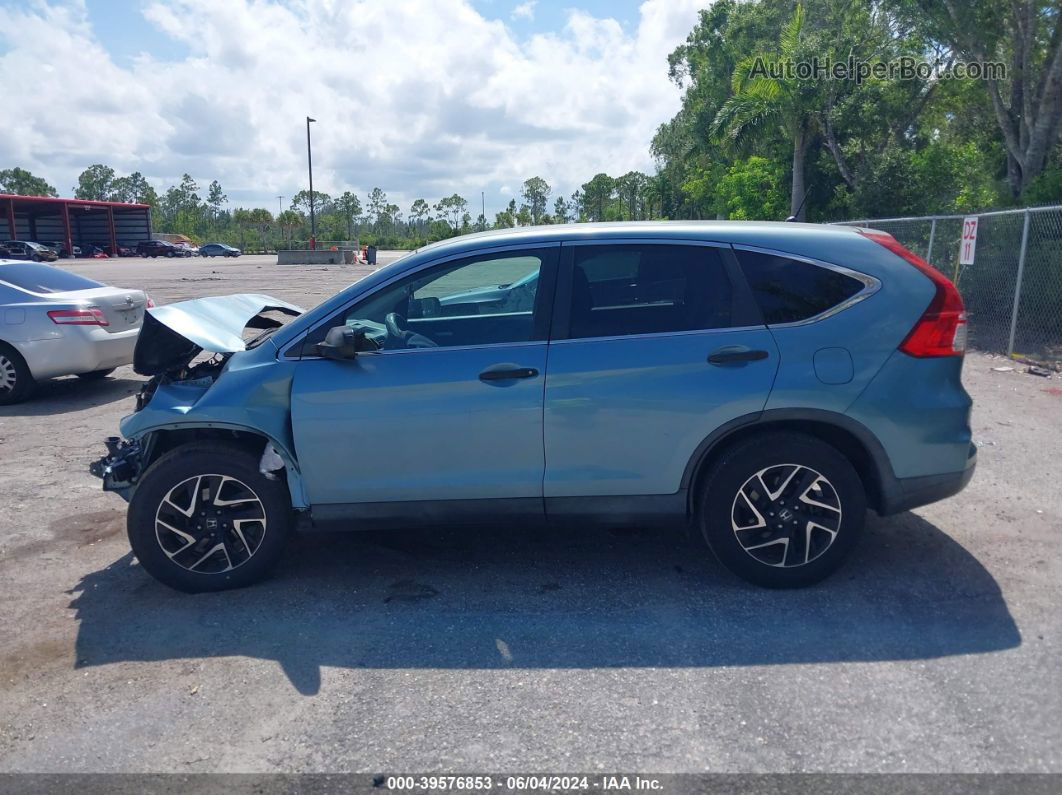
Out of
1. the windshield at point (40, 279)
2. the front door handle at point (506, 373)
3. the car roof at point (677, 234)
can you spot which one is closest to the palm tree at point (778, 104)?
the windshield at point (40, 279)

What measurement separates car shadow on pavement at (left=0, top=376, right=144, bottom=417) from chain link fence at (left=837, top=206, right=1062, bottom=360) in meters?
11.0

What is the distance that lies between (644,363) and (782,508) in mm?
991

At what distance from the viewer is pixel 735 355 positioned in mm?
4172

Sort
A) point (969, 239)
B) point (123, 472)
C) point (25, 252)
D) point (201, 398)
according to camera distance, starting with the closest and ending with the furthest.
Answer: point (201, 398), point (123, 472), point (969, 239), point (25, 252)

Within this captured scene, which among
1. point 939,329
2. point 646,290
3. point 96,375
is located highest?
point 646,290

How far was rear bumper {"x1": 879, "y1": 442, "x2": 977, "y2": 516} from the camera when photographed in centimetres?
426

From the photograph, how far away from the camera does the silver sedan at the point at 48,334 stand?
9.15 m

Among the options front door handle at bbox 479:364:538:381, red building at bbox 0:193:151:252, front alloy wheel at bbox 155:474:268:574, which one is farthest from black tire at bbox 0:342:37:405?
red building at bbox 0:193:151:252

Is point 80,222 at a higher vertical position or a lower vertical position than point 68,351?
higher

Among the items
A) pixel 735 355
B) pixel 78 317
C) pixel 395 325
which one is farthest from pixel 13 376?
pixel 735 355

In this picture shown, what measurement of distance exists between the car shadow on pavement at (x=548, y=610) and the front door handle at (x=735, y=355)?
118 cm

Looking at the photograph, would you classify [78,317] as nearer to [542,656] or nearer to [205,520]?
[205,520]

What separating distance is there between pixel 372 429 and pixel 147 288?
26.8 m

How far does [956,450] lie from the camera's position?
14.0 feet
